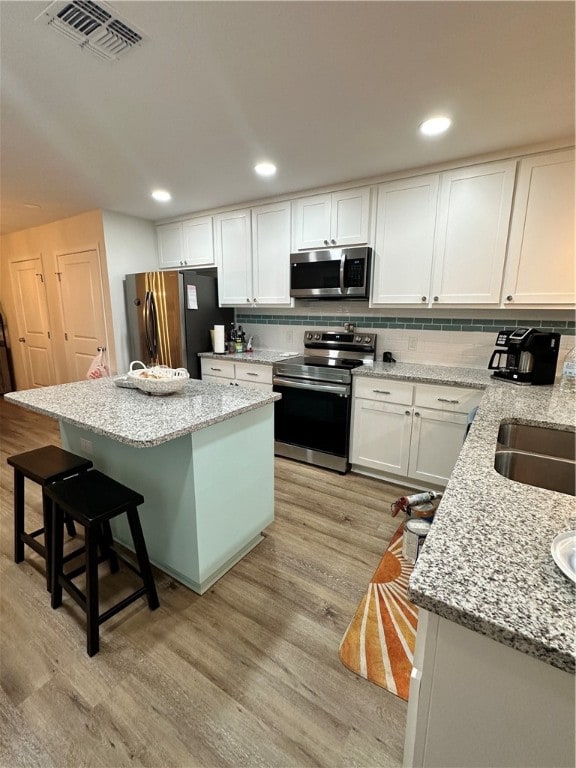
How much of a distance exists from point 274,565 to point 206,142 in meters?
2.58

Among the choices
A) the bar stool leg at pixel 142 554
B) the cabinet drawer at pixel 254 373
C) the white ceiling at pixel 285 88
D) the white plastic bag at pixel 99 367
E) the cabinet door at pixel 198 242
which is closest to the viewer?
the white ceiling at pixel 285 88

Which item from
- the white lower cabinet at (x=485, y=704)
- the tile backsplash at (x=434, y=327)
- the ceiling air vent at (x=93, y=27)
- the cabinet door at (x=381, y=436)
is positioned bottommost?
the cabinet door at (x=381, y=436)

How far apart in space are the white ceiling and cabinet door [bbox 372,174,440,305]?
185mm

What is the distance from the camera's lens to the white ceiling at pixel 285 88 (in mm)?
1238

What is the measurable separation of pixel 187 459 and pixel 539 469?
1458 mm

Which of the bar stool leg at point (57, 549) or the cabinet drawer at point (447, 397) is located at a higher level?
the cabinet drawer at point (447, 397)

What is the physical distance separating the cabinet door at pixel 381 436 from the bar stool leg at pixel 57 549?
205cm

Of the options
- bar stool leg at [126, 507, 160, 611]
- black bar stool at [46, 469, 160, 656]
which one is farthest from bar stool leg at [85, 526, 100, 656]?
bar stool leg at [126, 507, 160, 611]

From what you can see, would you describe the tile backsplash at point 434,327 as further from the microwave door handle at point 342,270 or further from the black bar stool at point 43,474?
the black bar stool at point 43,474

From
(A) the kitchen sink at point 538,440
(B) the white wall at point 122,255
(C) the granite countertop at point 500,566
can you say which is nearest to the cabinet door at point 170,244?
(B) the white wall at point 122,255

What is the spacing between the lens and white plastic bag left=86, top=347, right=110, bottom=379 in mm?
3360

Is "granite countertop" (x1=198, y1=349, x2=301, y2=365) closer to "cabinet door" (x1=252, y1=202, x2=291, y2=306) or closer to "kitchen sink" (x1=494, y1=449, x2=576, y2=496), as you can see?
"cabinet door" (x1=252, y1=202, x2=291, y2=306)

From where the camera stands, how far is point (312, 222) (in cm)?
300

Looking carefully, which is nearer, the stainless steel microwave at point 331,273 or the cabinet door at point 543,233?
the cabinet door at point 543,233
